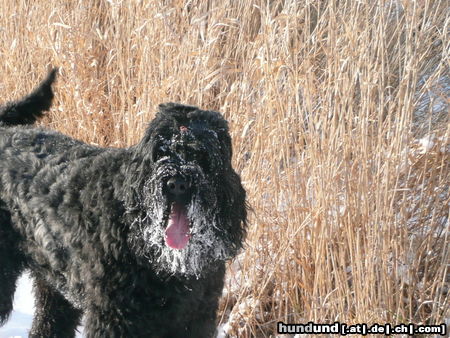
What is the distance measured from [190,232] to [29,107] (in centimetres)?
173

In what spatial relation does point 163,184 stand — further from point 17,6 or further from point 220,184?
point 17,6

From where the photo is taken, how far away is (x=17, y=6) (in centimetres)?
595

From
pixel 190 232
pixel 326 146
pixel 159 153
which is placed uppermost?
pixel 326 146

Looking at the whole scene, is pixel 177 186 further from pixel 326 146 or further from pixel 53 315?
pixel 53 315

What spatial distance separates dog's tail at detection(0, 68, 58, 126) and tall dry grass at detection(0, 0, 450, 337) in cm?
66

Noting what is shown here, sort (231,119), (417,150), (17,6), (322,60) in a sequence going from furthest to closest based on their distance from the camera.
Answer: (17,6) < (322,60) < (231,119) < (417,150)

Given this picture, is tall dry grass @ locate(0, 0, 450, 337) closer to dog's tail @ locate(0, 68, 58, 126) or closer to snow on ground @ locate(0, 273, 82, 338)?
dog's tail @ locate(0, 68, 58, 126)

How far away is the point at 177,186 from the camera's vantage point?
8.23ft

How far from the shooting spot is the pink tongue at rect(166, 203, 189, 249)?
A: 2533 mm

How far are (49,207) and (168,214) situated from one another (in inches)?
29.8

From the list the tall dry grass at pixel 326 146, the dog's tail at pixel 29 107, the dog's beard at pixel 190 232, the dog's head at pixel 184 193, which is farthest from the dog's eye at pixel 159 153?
the dog's tail at pixel 29 107

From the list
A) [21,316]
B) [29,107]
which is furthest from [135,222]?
[21,316]

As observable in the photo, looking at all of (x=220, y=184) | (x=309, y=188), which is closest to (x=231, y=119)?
(x=309, y=188)

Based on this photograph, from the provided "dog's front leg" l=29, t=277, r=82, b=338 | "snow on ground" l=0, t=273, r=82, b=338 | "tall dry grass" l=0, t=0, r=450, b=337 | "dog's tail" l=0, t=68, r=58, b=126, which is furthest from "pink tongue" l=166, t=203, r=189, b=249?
"dog's tail" l=0, t=68, r=58, b=126
